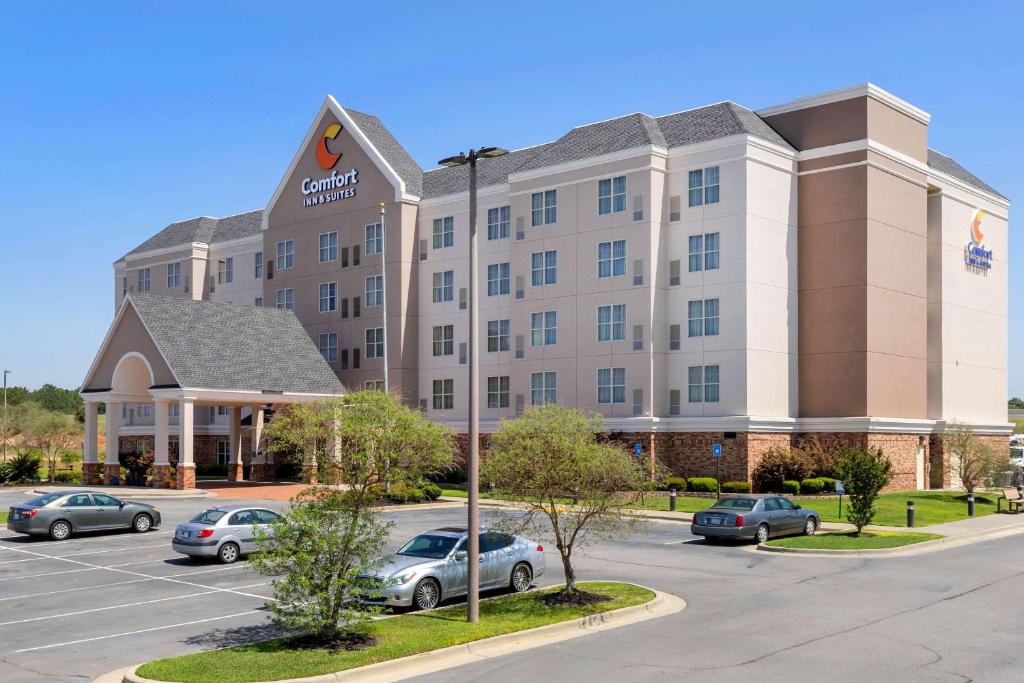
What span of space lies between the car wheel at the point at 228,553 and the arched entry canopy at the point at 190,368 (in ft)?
81.4

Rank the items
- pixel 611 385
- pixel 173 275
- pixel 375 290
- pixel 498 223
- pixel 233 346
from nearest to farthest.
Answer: pixel 611 385, pixel 233 346, pixel 498 223, pixel 375 290, pixel 173 275

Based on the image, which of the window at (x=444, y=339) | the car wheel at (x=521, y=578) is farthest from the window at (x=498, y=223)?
the car wheel at (x=521, y=578)

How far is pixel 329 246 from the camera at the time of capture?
64812mm

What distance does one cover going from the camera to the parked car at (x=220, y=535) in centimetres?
2809

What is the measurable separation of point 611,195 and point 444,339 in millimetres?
13827

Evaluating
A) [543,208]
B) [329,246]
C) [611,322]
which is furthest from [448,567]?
[329,246]

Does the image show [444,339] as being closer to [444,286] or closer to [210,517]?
[444,286]

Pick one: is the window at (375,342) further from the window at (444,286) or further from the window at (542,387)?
A: the window at (542,387)

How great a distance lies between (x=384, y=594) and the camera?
20.4 metres

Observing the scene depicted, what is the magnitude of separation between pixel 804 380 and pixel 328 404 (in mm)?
36612

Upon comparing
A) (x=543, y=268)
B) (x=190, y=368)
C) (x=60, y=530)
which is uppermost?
(x=543, y=268)

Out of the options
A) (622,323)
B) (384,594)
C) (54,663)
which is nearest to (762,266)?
(622,323)

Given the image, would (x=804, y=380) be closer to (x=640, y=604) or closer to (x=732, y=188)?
(x=732, y=188)

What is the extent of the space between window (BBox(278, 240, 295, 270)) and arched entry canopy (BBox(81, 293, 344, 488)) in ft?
19.7
